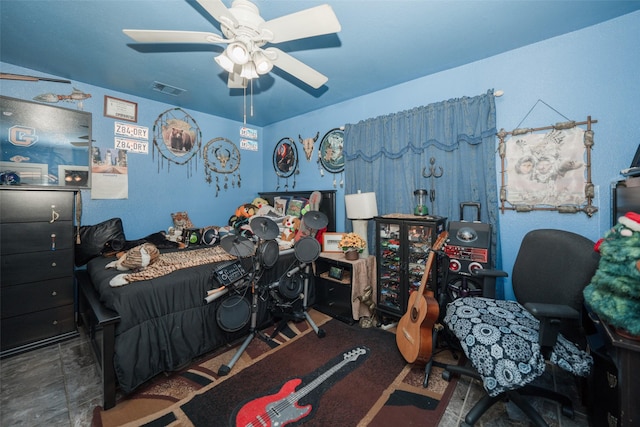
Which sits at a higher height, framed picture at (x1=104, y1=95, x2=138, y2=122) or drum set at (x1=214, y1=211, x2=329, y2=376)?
framed picture at (x1=104, y1=95, x2=138, y2=122)

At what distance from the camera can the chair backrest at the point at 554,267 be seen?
4.85 ft

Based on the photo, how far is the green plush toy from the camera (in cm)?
104

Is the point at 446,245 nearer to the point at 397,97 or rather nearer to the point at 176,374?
the point at 397,97

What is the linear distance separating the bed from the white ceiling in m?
1.96

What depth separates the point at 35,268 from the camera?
7.60 ft

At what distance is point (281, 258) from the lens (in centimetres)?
284

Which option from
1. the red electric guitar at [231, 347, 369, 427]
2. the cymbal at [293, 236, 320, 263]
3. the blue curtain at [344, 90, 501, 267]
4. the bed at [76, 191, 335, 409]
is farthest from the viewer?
the cymbal at [293, 236, 320, 263]

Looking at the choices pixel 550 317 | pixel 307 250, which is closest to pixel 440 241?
pixel 550 317

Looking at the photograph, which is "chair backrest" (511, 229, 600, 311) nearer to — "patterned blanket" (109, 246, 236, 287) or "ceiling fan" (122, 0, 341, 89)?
"ceiling fan" (122, 0, 341, 89)

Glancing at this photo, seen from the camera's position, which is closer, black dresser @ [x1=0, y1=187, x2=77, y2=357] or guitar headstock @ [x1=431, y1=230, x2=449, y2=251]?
guitar headstock @ [x1=431, y1=230, x2=449, y2=251]

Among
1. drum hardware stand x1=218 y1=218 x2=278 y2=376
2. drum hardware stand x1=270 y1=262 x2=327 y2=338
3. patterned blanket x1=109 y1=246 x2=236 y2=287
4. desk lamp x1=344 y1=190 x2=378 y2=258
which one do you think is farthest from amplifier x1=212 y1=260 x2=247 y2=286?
desk lamp x1=344 y1=190 x2=378 y2=258

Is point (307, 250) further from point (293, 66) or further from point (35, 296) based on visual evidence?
point (35, 296)

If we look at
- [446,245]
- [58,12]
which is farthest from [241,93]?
[446,245]

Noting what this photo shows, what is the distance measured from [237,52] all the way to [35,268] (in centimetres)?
273
